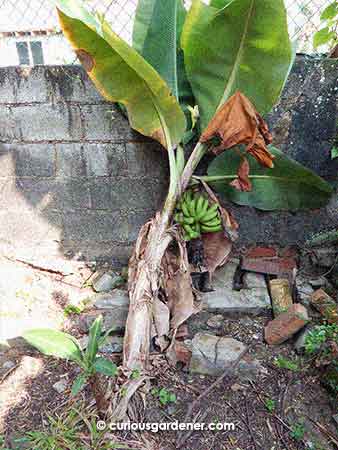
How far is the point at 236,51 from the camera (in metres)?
1.67

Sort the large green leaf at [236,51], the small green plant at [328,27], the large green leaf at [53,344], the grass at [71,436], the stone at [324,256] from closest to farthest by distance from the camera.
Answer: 1. the large green leaf at [53,344]
2. the grass at [71,436]
3. the large green leaf at [236,51]
4. the small green plant at [328,27]
5. the stone at [324,256]

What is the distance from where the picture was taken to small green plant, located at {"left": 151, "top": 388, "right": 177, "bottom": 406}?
5.13ft

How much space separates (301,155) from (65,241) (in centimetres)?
156

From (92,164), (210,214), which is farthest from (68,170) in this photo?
(210,214)

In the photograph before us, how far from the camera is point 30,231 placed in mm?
2424

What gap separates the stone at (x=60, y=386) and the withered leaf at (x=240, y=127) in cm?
131

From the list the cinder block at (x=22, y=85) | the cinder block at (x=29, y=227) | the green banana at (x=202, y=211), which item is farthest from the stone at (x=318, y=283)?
the cinder block at (x=22, y=85)

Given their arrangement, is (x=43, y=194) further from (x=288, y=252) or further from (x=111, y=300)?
(x=288, y=252)

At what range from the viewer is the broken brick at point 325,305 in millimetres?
1838

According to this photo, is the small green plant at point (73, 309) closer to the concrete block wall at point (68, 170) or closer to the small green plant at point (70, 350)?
the concrete block wall at point (68, 170)

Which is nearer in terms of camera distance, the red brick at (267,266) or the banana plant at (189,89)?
the banana plant at (189,89)

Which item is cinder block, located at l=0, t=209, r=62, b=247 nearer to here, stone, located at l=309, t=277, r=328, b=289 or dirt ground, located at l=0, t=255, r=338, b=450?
dirt ground, located at l=0, t=255, r=338, b=450

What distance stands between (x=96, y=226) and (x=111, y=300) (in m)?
0.50

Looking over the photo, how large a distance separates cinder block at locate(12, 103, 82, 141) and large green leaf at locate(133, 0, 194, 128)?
531 mm
